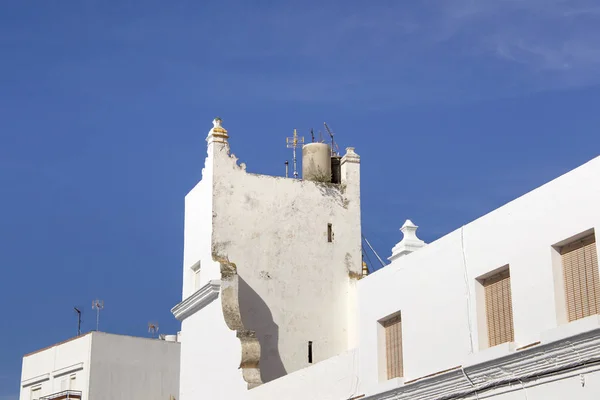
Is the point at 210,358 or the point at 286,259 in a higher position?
the point at 286,259

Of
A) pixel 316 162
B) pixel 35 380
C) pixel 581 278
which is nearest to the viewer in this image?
pixel 581 278

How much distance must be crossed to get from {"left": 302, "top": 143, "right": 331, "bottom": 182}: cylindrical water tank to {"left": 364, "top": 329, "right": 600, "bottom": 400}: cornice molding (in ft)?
37.8

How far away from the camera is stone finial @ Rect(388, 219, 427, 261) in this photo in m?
20.9

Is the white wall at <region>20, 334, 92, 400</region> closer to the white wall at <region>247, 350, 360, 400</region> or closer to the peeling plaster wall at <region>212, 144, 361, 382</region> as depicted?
the peeling plaster wall at <region>212, 144, 361, 382</region>

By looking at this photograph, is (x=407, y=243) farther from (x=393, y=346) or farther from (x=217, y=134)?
(x=217, y=134)

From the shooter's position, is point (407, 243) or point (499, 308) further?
point (407, 243)

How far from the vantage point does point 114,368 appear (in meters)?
40.6

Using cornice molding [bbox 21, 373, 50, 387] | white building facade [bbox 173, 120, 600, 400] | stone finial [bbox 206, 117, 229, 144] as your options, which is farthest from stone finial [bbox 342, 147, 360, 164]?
cornice molding [bbox 21, 373, 50, 387]

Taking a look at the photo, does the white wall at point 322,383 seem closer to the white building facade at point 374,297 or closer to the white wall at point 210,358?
the white building facade at point 374,297

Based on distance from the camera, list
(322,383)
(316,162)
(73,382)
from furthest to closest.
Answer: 1. (73,382)
2. (316,162)
3. (322,383)

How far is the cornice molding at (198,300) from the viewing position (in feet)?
86.3

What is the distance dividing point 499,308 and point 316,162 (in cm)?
1357

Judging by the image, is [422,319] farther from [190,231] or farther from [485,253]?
[190,231]

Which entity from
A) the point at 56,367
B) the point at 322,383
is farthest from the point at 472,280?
the point at 56,367
